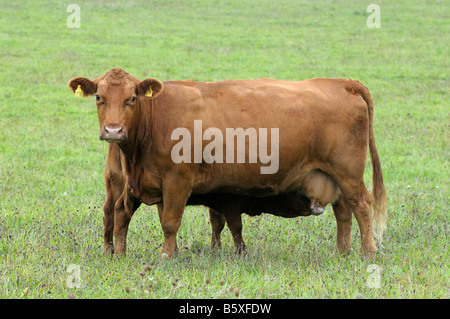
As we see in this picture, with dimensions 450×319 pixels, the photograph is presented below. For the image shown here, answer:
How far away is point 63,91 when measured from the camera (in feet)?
59.6

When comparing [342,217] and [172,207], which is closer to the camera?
[172,207]

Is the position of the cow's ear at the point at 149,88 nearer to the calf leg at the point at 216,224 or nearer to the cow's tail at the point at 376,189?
the calf leg at the point at 216,224

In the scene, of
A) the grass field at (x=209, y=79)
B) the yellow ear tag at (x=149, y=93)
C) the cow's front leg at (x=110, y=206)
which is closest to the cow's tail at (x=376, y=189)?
the grass field at (x=209, y=79)

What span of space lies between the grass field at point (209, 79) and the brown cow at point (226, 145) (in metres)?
0.59

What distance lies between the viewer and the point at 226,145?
23.6 ft

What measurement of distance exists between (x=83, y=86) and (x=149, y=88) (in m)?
0.65

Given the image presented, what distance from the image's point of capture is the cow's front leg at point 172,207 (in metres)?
6.99

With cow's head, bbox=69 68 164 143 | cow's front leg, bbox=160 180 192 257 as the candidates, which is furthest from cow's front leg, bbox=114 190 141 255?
cow's head, bbox=69 68 164 143

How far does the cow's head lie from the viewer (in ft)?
21.1

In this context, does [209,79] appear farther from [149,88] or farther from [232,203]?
[149,88]

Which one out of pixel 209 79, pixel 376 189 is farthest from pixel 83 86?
pixel 209 79

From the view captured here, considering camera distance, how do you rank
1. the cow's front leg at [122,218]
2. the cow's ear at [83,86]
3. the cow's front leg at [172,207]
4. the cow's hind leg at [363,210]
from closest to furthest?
1. the cow's ear at [83,86]
2. the cow's front leg at [172,207]
3. the cow's front leg at [122,218]
4. the cow's hind leg at [363,210]
